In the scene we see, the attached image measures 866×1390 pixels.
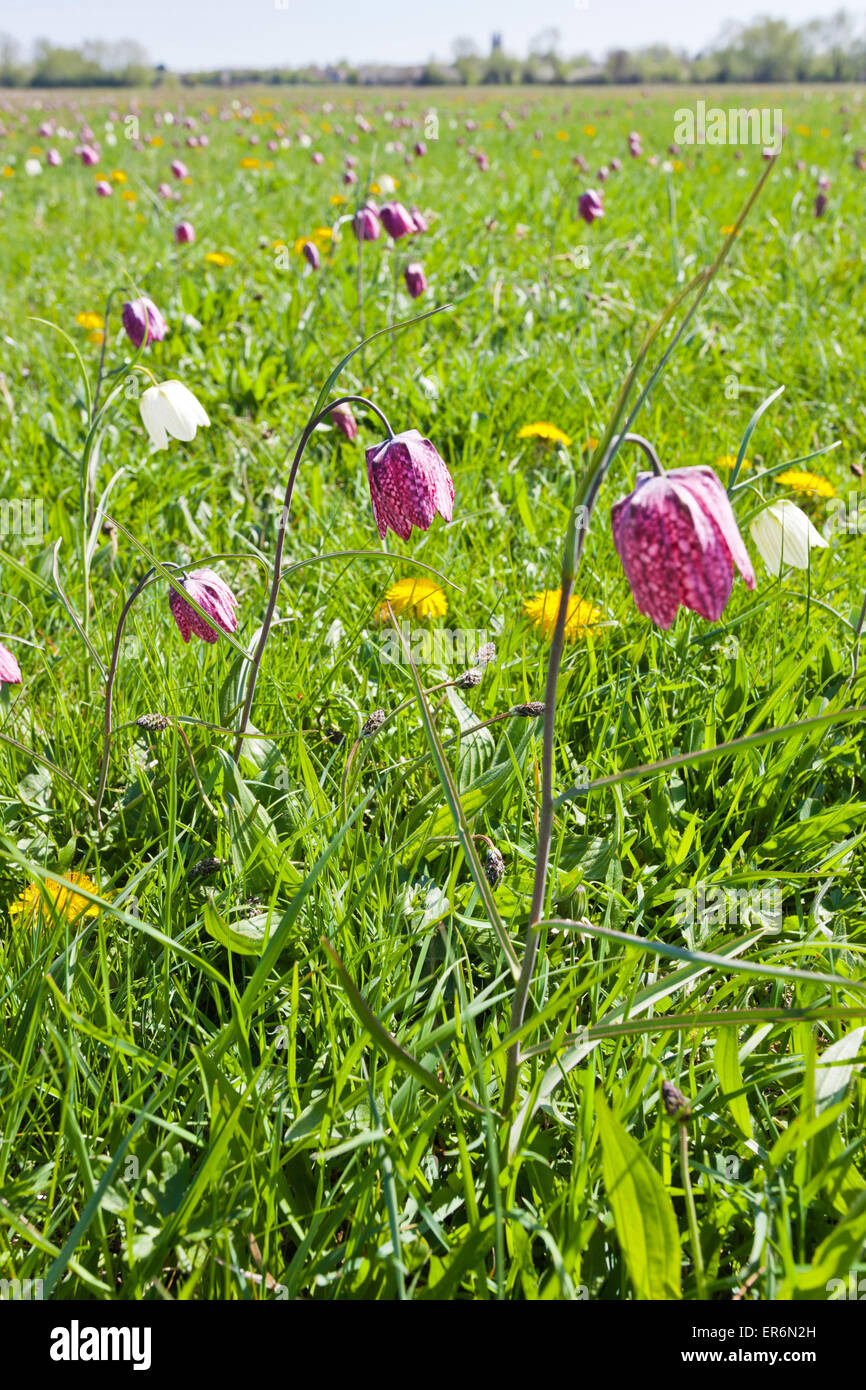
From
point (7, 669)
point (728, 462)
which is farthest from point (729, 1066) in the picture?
point (728, 462)

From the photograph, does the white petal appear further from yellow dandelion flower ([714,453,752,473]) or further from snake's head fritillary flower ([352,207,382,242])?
snake's head fritillary flower ([352,207,382,242])

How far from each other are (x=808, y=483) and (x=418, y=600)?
→ 1031 mm

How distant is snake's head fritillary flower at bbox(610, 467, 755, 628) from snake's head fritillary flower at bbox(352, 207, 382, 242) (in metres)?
2.57

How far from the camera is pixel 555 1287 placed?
78cm

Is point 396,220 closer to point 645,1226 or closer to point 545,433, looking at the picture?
point 545,433

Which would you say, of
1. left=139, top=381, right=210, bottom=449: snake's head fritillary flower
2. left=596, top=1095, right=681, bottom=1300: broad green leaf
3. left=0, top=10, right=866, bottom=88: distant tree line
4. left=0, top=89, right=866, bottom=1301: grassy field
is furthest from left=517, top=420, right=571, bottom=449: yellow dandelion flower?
left=0, top=10, right=866, bottom=88: distant tree line

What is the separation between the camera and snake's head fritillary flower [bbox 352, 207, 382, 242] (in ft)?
9.89

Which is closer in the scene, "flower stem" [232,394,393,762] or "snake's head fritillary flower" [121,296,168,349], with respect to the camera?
"flower stem" [232,394,393,762]

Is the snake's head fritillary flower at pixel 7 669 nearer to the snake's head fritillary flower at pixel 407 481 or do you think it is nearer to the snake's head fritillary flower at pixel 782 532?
the snake's head fritillary flower at pixel 407 481

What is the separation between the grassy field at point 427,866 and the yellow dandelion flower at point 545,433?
0.03 m

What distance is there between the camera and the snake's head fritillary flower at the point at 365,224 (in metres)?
3.01

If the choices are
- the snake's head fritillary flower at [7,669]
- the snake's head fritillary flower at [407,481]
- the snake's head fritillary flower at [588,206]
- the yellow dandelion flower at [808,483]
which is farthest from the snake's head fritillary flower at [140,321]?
the snake's head fritillary flower at [588,206]

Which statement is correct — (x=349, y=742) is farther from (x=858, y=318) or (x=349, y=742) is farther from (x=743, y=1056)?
(x=858, y=318)
